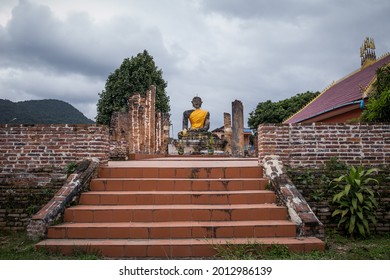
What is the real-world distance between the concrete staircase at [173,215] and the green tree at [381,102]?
2.66 metres

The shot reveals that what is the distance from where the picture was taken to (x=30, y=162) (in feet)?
18.4

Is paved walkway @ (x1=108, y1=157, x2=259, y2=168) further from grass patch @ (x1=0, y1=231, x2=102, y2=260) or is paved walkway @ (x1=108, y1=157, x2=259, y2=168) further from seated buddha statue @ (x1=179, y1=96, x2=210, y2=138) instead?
seated buddha statue @ (x1=179, y1=96, x2=210, y2=138)

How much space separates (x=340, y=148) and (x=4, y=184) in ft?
20.5

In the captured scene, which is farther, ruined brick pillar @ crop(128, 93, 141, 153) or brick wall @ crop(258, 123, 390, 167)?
ruined brick pillar @ crop(128, 93, 141, 153)

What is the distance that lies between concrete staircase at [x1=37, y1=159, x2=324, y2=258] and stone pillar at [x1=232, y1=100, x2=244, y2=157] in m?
7.83

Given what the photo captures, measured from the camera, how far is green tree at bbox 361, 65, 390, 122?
5.69 meters

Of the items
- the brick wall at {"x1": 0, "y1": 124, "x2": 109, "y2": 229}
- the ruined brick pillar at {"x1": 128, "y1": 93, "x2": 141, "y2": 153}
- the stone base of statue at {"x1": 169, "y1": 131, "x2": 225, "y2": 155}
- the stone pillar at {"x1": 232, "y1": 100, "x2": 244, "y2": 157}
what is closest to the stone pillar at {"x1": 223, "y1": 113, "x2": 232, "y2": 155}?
the stone base of statue at {"x1": 169, "y1": 131, "x2": 225, "y2": 155}

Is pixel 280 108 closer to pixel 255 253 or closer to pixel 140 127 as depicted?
pixel 140 127

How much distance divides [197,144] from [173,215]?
30.3 feet

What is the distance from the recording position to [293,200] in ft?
15.2

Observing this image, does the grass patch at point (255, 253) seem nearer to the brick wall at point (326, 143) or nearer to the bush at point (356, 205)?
the bush at point (356, 205)
